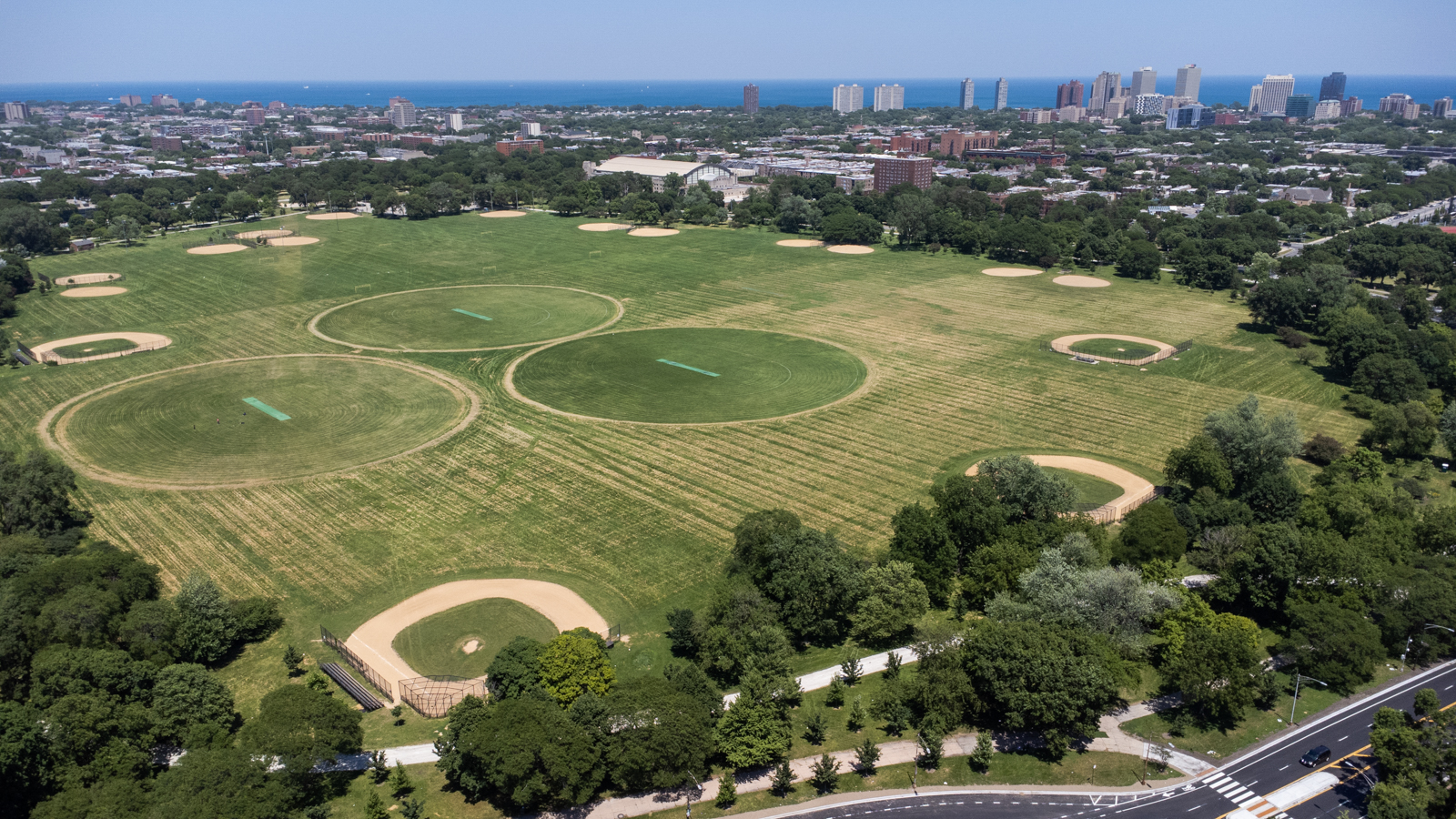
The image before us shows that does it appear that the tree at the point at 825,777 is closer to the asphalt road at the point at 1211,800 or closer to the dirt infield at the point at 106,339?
the asphalt road at the point at 1211,800

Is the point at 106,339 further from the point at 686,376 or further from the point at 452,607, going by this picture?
the point at 452,607

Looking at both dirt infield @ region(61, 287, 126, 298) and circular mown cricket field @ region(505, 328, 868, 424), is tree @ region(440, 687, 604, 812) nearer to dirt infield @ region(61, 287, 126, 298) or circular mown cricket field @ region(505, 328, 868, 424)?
circular mown cricket field @ region(505, 328, 868, 424)

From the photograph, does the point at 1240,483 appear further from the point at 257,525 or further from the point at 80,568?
the point at 80,568

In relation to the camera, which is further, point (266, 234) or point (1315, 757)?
point (266, 234)

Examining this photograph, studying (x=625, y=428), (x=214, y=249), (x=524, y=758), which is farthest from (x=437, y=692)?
(x=214, y=249)

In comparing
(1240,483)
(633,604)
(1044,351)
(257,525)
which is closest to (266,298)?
(257,525)

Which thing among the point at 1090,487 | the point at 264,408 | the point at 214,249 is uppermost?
the point at 214,249

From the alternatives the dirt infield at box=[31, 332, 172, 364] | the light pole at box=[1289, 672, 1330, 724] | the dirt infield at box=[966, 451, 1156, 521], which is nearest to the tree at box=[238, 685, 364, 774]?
the light pole at box=[1289, 672, 1330, 724]
